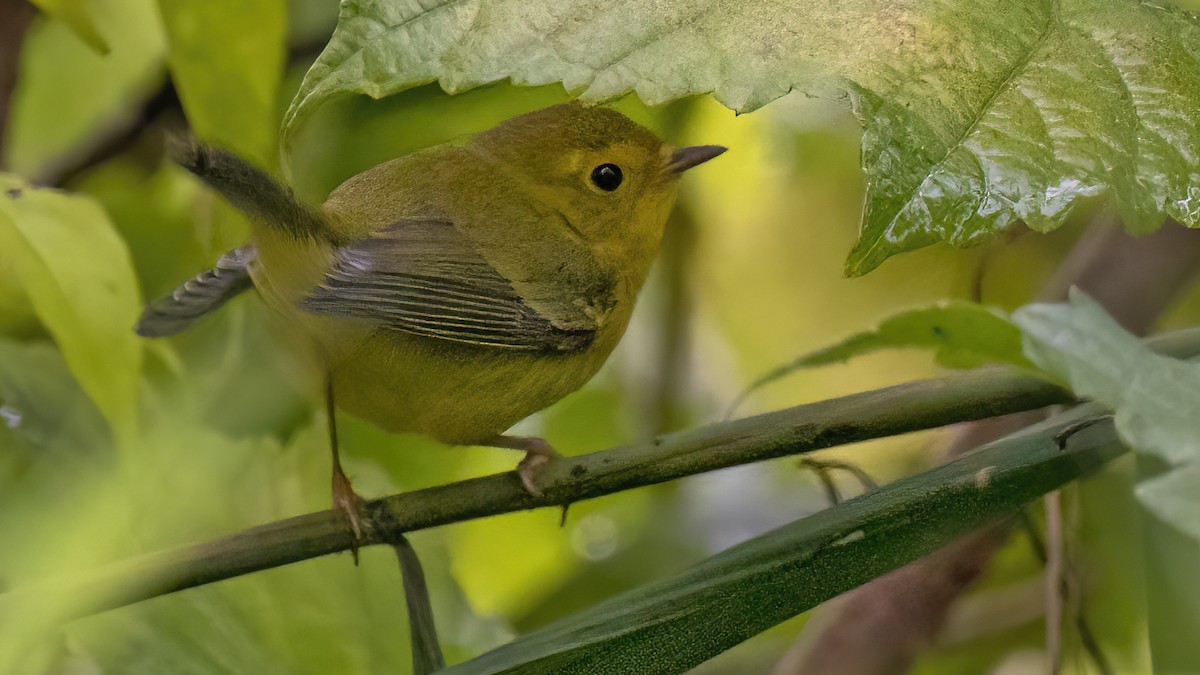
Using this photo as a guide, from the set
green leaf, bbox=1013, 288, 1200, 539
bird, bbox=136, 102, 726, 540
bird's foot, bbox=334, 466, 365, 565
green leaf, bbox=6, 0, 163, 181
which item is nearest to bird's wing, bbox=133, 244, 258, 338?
bird, bbox=136, 102, 726, 540

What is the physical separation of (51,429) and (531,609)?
0.37 meters

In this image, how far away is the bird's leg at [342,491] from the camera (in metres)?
0.51

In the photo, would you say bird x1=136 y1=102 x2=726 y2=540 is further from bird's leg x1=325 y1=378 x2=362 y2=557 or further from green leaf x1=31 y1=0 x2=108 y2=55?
green leaf x1=31 y1=0 x2=108 y2=55

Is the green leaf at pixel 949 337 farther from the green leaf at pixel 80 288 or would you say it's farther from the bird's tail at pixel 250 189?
the green leaf at pixel 80 288

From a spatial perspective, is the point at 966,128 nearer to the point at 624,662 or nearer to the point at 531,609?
the point at 624,662

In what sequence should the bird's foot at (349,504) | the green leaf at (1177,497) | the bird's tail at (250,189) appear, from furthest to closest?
the bird's foot at (349,504)
the bird's tail at (250,189)
the green leaf at (1177,497)

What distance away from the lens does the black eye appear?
29.6 inches

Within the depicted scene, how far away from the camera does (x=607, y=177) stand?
0.76 metres

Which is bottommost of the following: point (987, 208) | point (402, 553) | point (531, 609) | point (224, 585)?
point (531, 609)

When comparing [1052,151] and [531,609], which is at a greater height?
[1052,151]

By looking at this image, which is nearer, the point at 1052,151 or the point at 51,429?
the point at 1052,151

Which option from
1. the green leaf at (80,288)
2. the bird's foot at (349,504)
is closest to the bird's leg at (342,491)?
the bird's foot at (349,504)

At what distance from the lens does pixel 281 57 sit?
2.03ft

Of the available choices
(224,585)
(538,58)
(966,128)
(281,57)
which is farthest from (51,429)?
(966,128)
